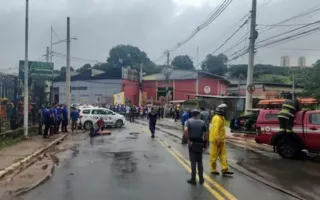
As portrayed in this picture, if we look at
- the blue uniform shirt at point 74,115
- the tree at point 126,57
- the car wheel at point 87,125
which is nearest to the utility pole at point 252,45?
the blue uniform shirt at point 74,115

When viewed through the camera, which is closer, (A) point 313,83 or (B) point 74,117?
(B) point 74,117

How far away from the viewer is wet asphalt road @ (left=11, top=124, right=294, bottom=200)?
8.27 meters

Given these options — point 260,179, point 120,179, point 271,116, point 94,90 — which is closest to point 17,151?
point 120,179

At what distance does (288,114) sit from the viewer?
1445 centimetres

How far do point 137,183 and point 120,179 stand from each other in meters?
0.68

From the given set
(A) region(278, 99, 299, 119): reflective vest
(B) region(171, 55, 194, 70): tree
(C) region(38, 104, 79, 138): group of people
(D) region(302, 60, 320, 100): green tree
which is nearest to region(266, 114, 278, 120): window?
(A) region(278, 99, 299, 119): reflective vest

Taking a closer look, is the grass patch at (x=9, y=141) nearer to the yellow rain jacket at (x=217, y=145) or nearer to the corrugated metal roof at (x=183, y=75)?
the yellow rain jacket at (x=217, y=145)

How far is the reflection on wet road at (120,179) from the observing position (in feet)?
27.3

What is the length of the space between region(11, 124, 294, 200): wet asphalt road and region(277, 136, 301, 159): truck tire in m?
2.77

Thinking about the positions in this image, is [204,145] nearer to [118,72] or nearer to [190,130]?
[190,130]

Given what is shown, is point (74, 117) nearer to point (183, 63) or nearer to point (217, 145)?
point (217, 145)

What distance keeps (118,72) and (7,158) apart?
194ft

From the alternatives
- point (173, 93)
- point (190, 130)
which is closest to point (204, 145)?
point (190, 130)

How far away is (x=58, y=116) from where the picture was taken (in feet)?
81.8
